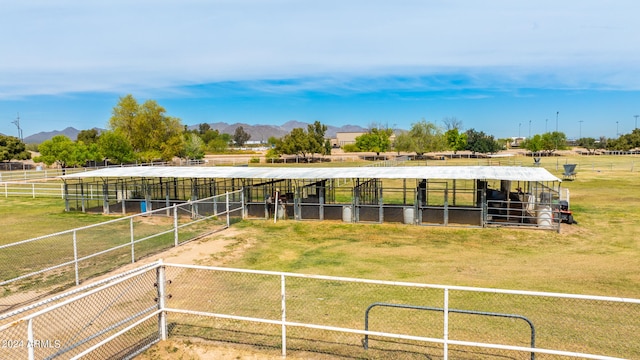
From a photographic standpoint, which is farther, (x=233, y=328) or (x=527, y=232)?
(x=527, y=232)

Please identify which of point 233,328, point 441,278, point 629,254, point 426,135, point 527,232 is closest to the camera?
point 233,328

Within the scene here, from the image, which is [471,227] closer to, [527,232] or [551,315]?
[527,232]

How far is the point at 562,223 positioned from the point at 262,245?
1439 centimetres

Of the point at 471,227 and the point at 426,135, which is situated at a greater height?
the point at 426,135

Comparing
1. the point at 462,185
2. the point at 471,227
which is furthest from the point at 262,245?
the point at 462,185

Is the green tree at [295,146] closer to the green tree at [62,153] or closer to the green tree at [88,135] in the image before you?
the green tree at [62,153]

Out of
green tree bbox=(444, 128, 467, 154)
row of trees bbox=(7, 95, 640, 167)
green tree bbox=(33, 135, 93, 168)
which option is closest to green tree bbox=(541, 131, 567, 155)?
row of trees bbox=(7, 95, 640, 167)

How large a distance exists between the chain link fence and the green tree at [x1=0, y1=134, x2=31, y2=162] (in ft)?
233

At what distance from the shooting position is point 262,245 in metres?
17.5

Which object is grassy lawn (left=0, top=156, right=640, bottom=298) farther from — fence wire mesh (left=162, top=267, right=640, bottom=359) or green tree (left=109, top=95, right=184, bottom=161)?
green tree (left=109, top=95, right=184, bottom=161)

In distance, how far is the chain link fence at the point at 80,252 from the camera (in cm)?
1196

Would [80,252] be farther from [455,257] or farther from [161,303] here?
[455,257]

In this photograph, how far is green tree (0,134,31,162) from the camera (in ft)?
255

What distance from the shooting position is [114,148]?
216ft
